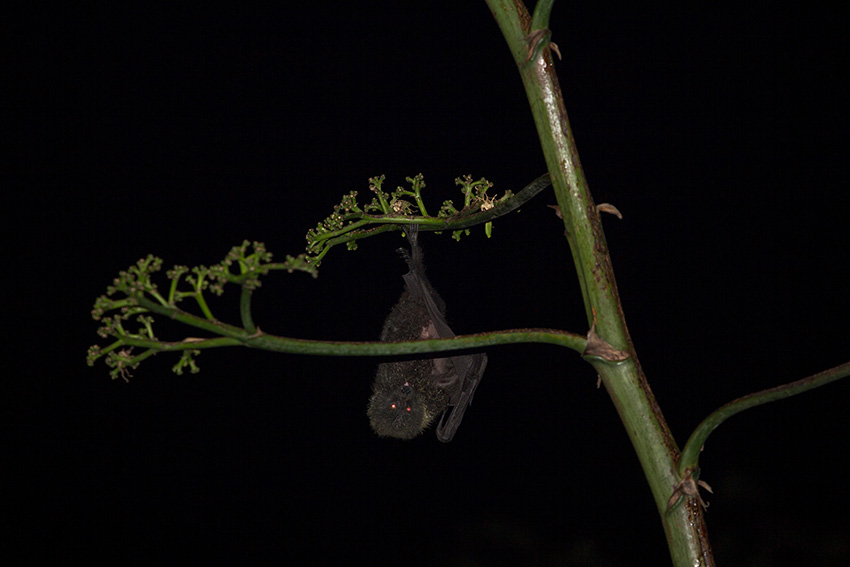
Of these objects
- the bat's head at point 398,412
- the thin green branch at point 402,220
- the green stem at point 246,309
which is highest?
the thin green branch at point 402,220

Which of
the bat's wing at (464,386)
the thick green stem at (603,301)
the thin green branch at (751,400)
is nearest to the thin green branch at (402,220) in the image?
the thick green stem at (603,301)

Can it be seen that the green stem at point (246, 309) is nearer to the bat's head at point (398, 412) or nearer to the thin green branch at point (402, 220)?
the thin green branch at point (402, 220)

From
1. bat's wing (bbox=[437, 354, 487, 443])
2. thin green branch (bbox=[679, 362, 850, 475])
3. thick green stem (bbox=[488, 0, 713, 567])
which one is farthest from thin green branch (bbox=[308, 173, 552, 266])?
bat's wing (bbox=[437, 354, 487, 443])

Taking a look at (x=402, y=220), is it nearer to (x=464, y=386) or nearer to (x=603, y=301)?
(x=603, y=301)

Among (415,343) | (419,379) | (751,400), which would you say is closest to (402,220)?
(415,343)

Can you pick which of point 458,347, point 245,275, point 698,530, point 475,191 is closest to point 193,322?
point 245,275

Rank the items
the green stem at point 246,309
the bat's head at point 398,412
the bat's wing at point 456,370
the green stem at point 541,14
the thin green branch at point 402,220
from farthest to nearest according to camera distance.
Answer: the bat's head at point 398,412, the bat's wing at point 456,370, the thin green branch at point 402,220, the green stem at point 541,14, the green stem at point 246,309
